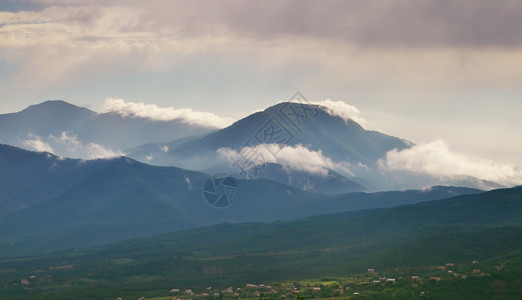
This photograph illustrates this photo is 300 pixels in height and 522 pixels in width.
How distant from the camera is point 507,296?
198m

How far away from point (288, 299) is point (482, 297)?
58116 millimetres

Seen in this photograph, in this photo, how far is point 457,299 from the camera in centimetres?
19838

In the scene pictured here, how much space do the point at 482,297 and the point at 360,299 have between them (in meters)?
36.9

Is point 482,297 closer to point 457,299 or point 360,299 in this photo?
point 457,299

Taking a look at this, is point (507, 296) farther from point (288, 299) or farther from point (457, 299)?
point (288, 299)

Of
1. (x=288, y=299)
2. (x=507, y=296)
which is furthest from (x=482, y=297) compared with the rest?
(x=288, y=299)

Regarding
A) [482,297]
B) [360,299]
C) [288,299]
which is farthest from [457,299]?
[288,299]

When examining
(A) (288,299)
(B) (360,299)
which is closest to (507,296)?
(B) (360,299)

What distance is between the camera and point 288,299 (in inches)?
7844

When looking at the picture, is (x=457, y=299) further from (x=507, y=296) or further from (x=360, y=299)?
(x=360, y=299)

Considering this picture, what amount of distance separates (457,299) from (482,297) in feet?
25.0

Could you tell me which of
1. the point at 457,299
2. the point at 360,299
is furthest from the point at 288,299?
the point at 457,299

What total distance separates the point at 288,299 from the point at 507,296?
65172mm

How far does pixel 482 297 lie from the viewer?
652 ft
